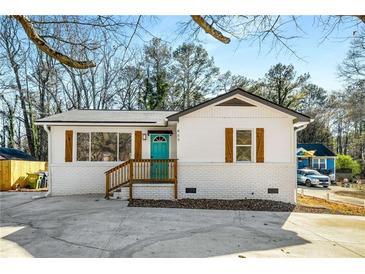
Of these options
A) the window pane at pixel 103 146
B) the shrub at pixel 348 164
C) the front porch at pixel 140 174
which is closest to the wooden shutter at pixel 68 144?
the window pane at pixel 103 146

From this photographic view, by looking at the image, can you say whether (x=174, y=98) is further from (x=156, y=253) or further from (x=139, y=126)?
(x=156, y=253)

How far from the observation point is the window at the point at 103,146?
9.72 meters

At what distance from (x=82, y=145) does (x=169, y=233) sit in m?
5.82

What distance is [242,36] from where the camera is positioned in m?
4.86

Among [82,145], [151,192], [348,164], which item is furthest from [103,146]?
[348,164]

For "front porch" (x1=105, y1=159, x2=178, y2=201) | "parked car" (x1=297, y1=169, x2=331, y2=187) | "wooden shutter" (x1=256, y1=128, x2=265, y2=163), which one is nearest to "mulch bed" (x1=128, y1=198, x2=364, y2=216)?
"front porch" (x1=105, y1=159, x2=178, y2=201)

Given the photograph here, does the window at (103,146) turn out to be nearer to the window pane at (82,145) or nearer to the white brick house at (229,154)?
the window pane at (82,145)

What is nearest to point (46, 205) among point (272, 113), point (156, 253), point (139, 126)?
point (139, 126)

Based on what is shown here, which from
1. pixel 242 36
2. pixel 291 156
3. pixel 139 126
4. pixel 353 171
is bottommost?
pixel 353 171

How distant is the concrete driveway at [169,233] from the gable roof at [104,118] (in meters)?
2.86

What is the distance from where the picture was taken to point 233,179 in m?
8.93

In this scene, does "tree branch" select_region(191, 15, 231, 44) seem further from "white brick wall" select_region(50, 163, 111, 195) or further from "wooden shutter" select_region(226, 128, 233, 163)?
"white brick wall" select_region(50, 163, 111, 195)

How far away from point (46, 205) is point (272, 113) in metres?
7.07

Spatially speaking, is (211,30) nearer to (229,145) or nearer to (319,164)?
(229,145)
